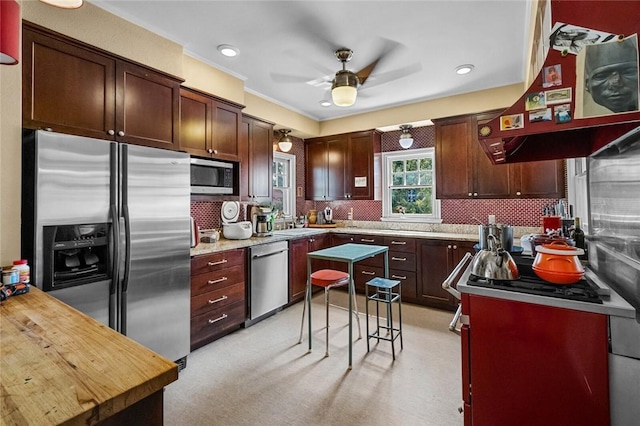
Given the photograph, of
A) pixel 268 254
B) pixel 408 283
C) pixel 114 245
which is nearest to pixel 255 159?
pixel 268 254

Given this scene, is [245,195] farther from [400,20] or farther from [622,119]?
[622,119]

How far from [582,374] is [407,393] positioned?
1.16m

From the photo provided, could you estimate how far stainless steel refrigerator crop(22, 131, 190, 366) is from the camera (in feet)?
5.97

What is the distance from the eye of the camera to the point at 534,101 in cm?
129

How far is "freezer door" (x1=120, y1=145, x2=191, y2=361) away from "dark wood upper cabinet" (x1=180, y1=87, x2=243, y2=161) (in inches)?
24.3

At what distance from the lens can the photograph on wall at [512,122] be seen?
1.35 metres

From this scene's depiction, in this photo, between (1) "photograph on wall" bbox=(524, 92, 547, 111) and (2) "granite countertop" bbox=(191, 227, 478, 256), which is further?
(2) "granite countertop" bbox=(191, 227, 478, 256)

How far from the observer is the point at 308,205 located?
216 inches

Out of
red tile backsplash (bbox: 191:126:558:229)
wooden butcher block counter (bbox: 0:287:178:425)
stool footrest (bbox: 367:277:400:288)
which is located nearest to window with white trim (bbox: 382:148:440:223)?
red tile backsplash (bbox: 191:126:558:229)

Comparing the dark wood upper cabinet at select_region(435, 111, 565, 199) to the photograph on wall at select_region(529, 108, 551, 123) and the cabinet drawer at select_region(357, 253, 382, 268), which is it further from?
the photograph on wall at select_region(529, 108, 551, 123)

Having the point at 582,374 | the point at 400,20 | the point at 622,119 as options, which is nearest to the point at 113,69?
the point at 400,20

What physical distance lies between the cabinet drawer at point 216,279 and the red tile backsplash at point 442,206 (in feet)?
2.80

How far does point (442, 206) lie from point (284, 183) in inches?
97.7

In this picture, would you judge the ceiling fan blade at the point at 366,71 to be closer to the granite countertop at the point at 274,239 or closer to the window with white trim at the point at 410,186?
the window with white trim at the point at 410,186
